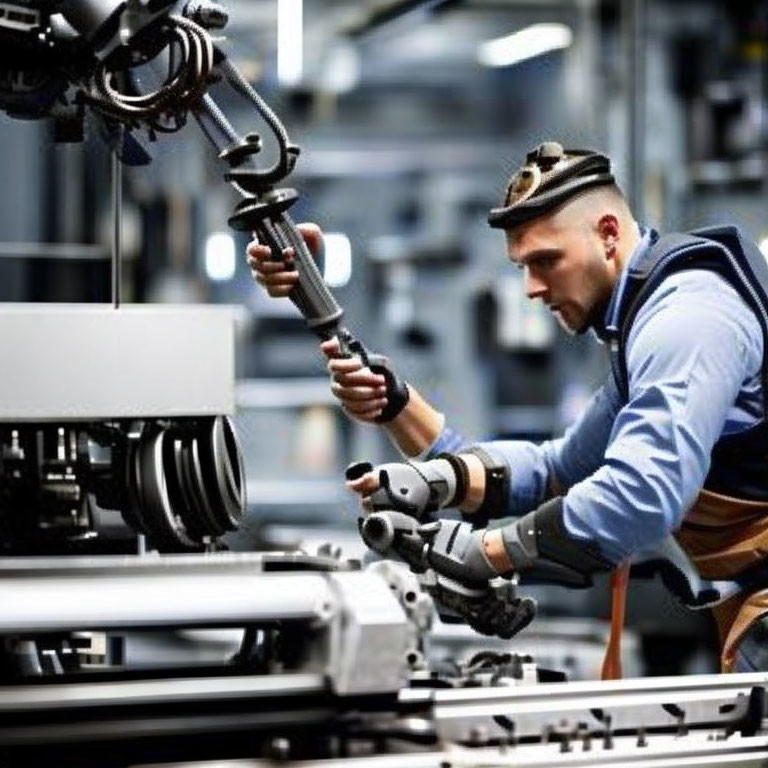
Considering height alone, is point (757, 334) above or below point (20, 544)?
above

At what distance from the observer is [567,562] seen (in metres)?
2.60

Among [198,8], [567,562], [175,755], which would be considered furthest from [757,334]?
[175,755]

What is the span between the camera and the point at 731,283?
2.78 meters

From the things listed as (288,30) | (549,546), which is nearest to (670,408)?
(549,546)

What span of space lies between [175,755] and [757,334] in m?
1.18

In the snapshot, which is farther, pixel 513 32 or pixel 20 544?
pixel 513 32

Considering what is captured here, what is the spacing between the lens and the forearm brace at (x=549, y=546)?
2574 mm

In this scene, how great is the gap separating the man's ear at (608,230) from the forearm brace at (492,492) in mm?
405

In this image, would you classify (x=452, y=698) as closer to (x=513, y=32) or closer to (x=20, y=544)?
(x=20, y=544)

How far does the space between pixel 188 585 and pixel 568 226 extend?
115 cm

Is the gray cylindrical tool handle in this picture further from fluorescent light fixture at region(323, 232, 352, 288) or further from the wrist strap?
the wrist strap

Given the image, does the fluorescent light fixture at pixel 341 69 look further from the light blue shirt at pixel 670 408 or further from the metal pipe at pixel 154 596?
the metal pipe at pixel 154 596

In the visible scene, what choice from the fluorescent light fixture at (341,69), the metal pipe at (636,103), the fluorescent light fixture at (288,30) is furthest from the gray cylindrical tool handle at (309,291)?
the fluorescent light fixture at (341,69)

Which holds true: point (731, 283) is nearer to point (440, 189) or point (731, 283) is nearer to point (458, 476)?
point (458, 476)
